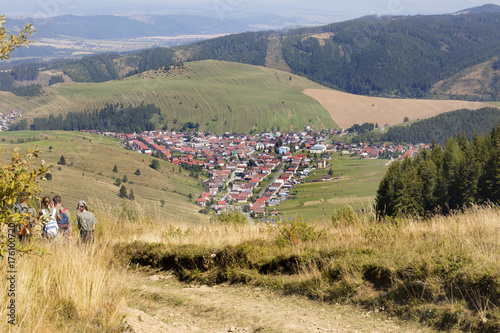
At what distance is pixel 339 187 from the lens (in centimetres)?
7156

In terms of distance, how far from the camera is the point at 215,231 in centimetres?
922

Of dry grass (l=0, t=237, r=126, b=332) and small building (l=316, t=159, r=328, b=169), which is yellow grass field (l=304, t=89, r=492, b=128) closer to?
small building (l=316, t=159, r=328, b=169)

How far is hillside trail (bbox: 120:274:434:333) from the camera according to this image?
5035 mm

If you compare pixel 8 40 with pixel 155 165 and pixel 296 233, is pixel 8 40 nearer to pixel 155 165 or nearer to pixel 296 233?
pixel 296 233

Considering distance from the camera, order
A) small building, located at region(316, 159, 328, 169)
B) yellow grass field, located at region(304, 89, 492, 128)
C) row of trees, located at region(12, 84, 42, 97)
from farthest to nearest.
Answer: row of trees, located at region(12, 84, 42, 97), yellow grass field, located at region(304, 89, 492, 128), small building, located at region(316, 159, 328, 169)

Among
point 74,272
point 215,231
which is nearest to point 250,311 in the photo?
point 74,272

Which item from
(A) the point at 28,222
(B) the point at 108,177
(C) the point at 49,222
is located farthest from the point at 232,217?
(B) the point at 108,177

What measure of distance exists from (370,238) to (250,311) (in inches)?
100

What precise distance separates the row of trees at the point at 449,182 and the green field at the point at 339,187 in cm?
1064

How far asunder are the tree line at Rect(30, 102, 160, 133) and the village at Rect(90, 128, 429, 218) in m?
11.3

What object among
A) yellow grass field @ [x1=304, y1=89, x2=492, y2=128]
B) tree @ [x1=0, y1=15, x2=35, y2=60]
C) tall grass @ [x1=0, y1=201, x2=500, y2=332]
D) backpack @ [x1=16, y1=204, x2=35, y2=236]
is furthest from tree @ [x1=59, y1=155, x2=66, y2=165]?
yellow grass field @ [x1=304, y1=89, x2=492, y2=128]

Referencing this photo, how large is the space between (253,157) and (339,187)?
164 feet

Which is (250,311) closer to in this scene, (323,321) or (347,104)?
(323,321)

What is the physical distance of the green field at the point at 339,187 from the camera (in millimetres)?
55312
